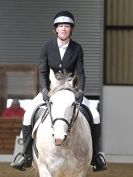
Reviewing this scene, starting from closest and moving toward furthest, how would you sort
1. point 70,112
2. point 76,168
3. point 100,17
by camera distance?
point 70,112, point 76,168, point 100,17

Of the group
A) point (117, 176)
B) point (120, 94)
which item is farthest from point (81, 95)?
point (120, 94)

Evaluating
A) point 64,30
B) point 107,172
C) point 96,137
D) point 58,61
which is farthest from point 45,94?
point 107,172

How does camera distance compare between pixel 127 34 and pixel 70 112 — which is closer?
pixel 70 112

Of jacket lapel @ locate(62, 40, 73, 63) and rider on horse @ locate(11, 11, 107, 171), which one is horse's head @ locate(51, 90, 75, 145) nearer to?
rider on horse @ locate(11, 11, 107, 171)

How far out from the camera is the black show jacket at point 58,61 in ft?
28.2

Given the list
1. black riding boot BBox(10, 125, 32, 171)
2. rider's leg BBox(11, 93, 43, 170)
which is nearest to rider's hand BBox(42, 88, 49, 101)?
rider's leg BBox(11, 93, 43, 170)

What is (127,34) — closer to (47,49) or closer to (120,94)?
(120,94)

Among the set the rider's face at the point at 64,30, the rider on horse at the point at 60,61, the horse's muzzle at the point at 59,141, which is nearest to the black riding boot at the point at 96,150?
the rider on horse at the point at 60,61

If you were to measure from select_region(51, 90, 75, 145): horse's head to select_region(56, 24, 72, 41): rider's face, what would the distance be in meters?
0.85

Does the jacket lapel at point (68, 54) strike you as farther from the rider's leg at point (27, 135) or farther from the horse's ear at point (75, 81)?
the rider's leg at point (27, 135)

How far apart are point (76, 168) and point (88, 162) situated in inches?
11.1

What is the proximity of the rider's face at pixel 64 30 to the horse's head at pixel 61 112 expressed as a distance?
2.77 feet

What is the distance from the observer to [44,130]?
26.6 feet

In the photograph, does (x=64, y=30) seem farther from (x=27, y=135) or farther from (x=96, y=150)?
(x=96, y=150)
